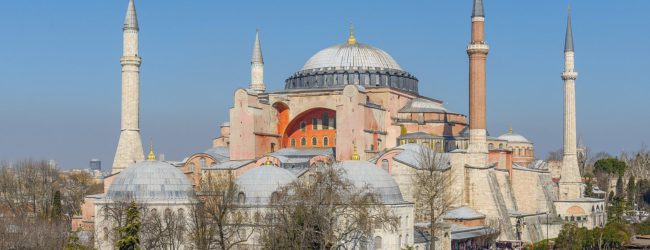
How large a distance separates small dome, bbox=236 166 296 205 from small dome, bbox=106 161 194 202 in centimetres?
156

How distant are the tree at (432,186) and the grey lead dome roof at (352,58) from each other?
6826mm

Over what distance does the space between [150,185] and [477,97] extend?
12977 mm

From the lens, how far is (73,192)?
48.3 m

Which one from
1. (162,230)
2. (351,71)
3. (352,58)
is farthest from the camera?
(352,58)

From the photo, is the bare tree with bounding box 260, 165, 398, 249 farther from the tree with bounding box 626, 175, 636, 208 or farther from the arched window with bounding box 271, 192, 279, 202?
the tree with bounding box 626, 175, 636, 208

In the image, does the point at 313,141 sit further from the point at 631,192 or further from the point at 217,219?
the point at 631,192

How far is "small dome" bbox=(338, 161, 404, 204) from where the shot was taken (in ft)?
86.4

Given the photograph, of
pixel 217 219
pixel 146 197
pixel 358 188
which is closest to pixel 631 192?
pixel 358 188

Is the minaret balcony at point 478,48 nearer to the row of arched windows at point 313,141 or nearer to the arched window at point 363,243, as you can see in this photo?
the row of arched windows at point 313,141

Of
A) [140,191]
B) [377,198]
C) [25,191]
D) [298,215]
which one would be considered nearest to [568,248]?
[377,198]

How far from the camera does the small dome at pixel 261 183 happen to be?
26516 millimetres

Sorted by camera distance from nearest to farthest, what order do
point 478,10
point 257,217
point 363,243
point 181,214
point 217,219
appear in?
point 217,219 → point 363,243 → point 257,217 → point 181,214 → point 478,10

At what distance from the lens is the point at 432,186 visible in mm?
29438

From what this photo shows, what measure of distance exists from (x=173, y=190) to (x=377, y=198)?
5.60 m
